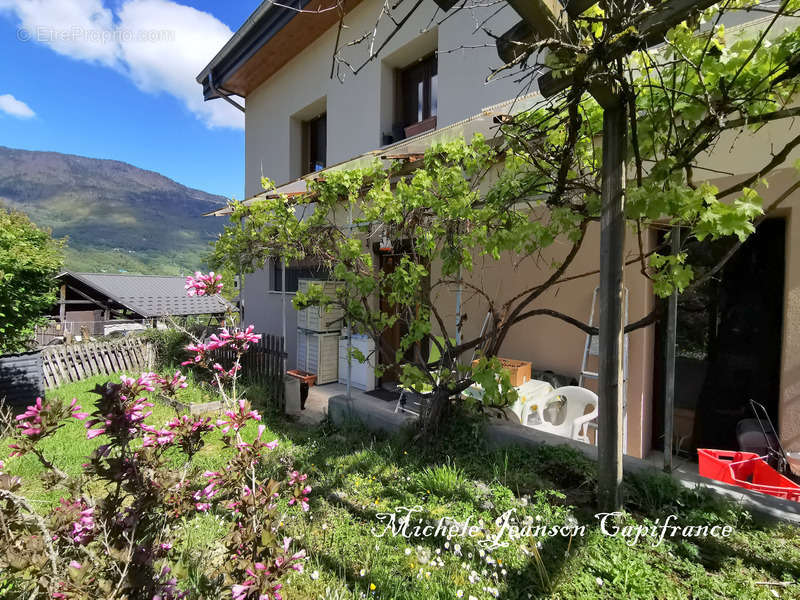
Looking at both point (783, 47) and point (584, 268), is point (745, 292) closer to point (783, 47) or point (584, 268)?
point (584, 268)

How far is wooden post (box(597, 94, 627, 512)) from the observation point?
206 centimetres

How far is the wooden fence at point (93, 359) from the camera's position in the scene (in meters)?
7.45

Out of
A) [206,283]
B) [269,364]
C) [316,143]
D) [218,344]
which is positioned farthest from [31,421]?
[316,143]

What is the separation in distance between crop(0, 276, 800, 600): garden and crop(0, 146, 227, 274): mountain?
2954 inches

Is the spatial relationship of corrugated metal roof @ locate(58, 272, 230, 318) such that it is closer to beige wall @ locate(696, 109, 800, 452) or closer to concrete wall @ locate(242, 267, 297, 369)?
concrete wall @ locate(242, 267, 297, 369)

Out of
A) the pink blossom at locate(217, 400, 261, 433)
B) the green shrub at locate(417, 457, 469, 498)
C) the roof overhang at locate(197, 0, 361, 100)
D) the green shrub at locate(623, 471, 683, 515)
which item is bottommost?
the green shrub at locate(417, 457, 469, 498)

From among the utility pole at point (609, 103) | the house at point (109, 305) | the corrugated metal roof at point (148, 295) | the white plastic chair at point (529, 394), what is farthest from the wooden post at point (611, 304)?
the corrugated metal roof at point (148, 295)

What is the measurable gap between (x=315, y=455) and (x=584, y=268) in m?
3.61

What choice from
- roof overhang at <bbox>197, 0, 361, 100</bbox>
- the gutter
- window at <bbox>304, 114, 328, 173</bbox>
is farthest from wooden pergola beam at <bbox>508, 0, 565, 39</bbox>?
window at <bbox>304, 114, 328, 173</bbox>

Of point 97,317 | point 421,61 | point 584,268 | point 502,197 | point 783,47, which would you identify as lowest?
point 97,317

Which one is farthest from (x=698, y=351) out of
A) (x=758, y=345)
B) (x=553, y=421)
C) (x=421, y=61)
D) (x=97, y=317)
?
(x=97, y=317)

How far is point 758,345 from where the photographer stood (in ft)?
12.3

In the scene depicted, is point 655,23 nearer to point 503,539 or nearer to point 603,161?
point 603,161

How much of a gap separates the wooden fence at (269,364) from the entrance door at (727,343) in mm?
4908
